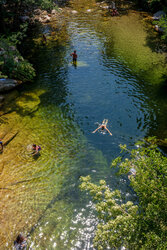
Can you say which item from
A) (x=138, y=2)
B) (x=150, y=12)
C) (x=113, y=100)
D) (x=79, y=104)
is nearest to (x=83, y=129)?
(x=79, y=104)

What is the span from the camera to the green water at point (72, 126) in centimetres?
1186

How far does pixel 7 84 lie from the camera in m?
22.6

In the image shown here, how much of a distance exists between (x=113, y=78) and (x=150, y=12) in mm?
32947

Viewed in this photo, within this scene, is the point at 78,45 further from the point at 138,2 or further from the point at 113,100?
the point at 138,2

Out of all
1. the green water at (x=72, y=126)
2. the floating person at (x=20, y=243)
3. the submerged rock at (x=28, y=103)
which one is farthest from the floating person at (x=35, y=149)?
the floating person at (x=20, y=243)

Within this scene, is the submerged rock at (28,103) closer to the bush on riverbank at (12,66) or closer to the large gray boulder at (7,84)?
the large gray boulder at (7,84)

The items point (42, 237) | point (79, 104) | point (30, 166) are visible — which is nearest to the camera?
point (42, 237)

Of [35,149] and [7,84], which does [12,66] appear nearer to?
[7,84]

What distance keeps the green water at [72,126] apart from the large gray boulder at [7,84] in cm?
109

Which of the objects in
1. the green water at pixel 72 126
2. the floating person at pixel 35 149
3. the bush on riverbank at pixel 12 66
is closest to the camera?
the green water at pixel 72 126

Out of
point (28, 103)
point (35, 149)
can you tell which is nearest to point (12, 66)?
point (28, 103)

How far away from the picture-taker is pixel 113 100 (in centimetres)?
2219

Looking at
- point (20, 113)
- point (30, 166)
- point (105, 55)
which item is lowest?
point (30, 166)

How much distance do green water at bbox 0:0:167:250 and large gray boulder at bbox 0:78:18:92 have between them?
3.59ft
